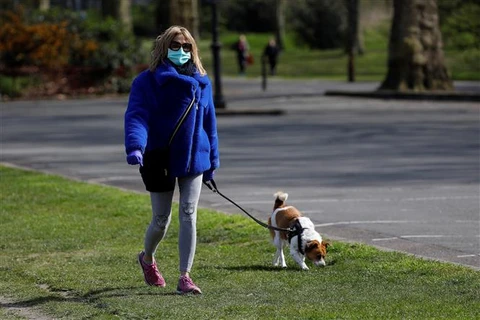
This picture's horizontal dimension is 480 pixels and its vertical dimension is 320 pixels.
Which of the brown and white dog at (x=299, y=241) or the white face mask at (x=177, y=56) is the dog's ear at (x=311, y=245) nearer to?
the brown and white dog at (x=299, y=241)

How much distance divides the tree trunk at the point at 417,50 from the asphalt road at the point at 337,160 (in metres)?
1.55

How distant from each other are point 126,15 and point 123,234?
4130 centimetres

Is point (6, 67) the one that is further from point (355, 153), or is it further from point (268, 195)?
point (268, 195)

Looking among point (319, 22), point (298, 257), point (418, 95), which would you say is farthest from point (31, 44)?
point (319, 22)

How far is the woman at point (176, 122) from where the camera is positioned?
8.42 m

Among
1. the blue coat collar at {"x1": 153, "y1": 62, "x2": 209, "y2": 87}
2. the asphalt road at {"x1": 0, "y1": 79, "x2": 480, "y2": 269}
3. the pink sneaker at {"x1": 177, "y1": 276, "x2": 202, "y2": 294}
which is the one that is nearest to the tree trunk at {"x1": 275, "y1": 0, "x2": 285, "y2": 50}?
the asphalt road at {"x1": 0, "y1": 79, "x2": 480, "y2": 269}

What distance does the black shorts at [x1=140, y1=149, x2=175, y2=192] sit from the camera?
8445mm

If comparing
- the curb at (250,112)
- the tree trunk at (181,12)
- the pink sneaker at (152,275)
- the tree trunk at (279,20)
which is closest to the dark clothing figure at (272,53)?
the tree trunk at (181,12)

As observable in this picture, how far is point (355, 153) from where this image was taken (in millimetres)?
20500

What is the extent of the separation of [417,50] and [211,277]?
28.1 meters

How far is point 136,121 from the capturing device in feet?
27.3

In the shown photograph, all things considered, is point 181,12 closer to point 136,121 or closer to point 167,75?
point 167,75

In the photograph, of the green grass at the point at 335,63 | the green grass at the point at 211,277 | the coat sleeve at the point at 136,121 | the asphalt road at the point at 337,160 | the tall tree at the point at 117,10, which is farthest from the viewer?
the tall tree at the point at 117,10

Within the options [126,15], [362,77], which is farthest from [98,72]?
[362,77]
